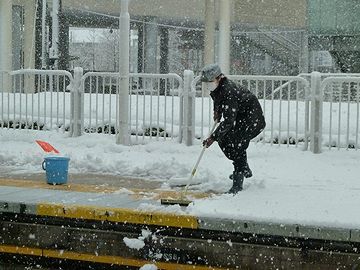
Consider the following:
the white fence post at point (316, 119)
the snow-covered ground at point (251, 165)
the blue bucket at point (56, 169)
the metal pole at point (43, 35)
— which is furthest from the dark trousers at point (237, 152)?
the metal pole at point (43, 35)

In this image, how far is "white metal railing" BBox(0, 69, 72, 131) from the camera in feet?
36.2

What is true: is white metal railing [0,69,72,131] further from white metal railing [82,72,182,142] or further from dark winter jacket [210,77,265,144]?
dark winter jacket [210,77,265,144]

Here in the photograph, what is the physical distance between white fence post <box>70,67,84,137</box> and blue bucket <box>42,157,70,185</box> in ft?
11.3

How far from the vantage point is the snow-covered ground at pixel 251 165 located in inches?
224

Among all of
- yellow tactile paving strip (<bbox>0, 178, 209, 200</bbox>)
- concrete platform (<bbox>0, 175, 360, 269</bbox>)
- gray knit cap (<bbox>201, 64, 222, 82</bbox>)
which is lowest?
concrete platform (<bbox>0, 175, 360, 269</bbox>)

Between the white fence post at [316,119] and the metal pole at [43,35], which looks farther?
the metal pole at [43,35]

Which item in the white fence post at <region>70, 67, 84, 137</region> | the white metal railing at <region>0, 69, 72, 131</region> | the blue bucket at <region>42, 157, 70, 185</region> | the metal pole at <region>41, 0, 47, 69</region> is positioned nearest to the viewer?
the blue bucket at <region>42, 157, 70, 185</region>

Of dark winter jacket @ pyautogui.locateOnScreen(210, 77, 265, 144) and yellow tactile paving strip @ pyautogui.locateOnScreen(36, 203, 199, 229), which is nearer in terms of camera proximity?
yellow tactile paving strip @ pyautogui.locateOnScreen(36, 203, 199, 229)

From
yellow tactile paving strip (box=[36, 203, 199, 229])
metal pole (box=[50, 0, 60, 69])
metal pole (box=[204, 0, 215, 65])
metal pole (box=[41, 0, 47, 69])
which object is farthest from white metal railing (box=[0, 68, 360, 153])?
metal pole (box=[204, 0, 215, 65])

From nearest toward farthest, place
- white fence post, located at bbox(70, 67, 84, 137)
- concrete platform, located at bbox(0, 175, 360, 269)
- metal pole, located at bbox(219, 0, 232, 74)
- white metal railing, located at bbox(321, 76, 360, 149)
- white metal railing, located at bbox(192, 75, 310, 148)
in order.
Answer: concrete platform, located at bbox(0, 175, 360, 269)
white metal railing, located at bbox(321, 76, 360, 149)
white metal railing, located at bbox(192, 75, 310, 148)
white fence post, located at bbox(70, 67, 84, 137)
metal pole, located at bbox(219, 0, 232, 74)

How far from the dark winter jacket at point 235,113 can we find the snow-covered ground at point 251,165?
627 mm

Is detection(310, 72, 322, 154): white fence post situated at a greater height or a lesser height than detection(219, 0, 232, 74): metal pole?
lesser

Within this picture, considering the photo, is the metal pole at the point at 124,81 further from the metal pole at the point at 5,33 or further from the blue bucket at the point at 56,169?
the metal pole at the point at 5,33

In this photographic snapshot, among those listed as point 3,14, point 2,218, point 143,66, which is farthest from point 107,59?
point 2,218
